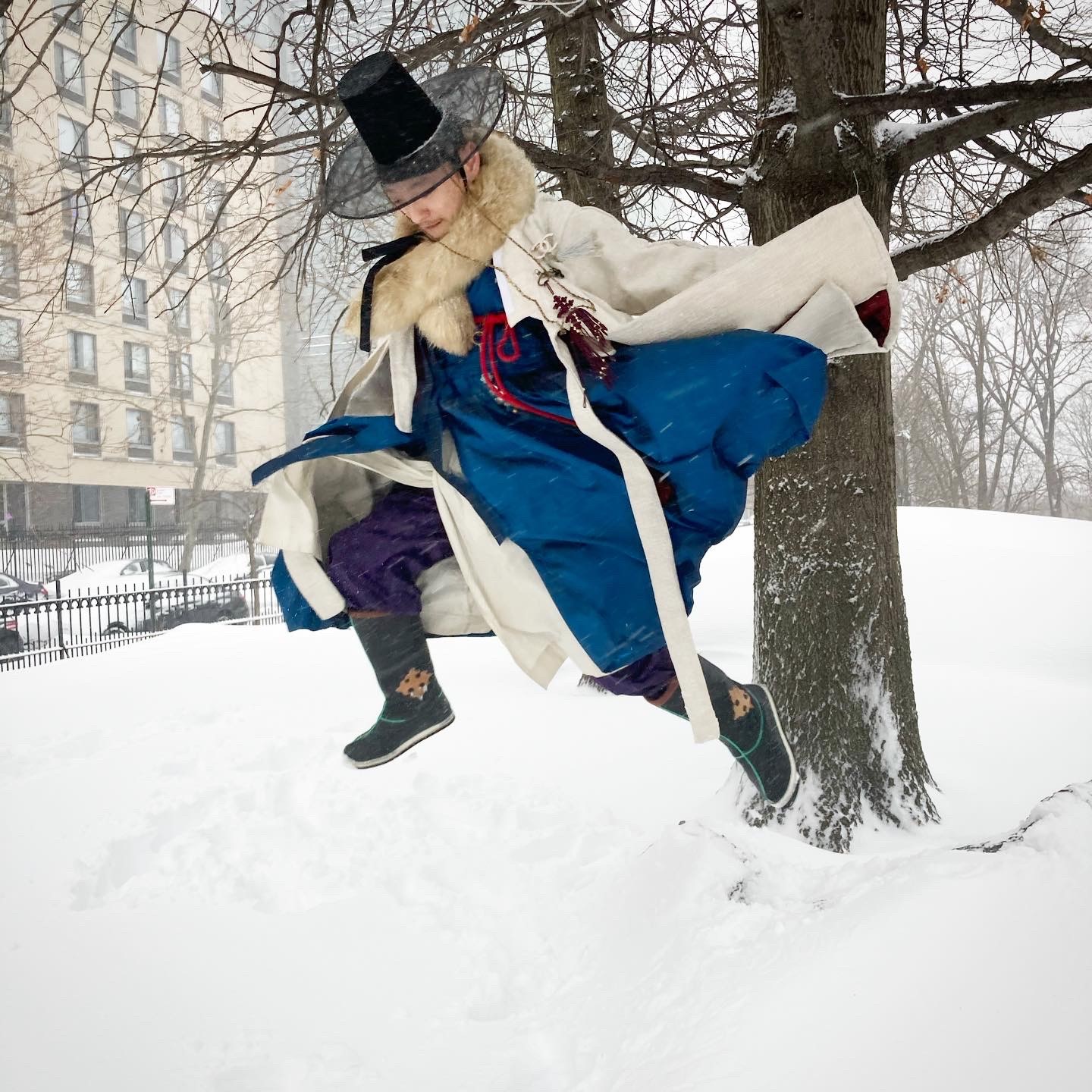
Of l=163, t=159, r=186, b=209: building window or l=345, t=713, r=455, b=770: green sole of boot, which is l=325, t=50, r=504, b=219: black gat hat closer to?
l=345, t=713, r=455, b=770: green sole of boot

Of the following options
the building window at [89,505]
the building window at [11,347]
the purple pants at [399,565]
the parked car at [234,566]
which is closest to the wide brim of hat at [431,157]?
the purple pants at [399,565]

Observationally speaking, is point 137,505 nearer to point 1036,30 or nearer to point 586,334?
point 1036,30

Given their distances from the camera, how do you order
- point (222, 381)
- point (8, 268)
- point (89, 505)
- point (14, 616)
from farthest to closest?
point (89, 505) → point (222, 381) → point (8, 268) → point (14, 616)

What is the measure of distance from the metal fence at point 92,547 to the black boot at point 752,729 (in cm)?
1761

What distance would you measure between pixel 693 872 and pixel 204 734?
3726 millimetres

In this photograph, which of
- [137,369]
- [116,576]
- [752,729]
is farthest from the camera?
[137,369]

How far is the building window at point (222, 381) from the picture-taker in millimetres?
19578

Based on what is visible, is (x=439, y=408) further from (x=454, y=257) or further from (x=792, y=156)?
(x=792, y=156)

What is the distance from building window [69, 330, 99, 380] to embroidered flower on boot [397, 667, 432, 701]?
68.8ft

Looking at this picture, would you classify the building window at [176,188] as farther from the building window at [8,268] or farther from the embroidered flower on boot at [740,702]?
the embroidered flower on boot at [740,702]

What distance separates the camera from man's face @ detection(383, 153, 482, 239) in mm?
1949

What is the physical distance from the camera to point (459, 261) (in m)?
1.96

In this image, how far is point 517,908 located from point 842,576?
5.64 ft

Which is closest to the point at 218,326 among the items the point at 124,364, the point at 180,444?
the point at 124,364
